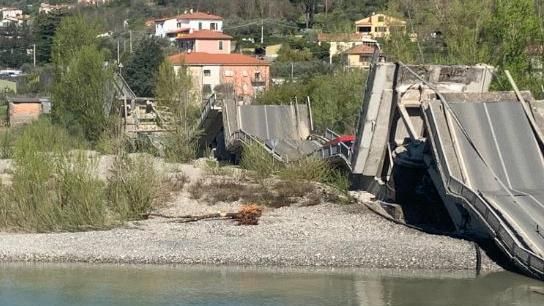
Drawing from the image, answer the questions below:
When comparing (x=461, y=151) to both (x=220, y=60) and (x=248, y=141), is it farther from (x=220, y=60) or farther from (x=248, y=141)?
(x=220, y=60)

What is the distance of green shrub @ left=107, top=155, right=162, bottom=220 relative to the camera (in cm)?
2608

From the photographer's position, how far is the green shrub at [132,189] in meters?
26.1

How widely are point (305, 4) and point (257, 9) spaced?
23.5 feet

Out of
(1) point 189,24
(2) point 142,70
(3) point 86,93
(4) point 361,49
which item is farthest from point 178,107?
(1) point 189,24

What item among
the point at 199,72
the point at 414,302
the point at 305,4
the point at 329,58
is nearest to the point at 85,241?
the point at 414,302

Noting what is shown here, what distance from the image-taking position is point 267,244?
22938 mm

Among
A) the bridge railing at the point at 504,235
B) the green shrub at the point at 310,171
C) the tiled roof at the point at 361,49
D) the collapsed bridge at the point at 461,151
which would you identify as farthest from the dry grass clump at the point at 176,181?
the tiled roof at the point at 361,49

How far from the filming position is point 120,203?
2600cm

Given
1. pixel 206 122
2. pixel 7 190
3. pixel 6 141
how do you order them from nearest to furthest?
pixel 7 190 < pixel 206 122 < pixel 6 141

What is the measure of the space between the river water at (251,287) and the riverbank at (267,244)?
0.32 m

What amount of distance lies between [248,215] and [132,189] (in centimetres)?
328

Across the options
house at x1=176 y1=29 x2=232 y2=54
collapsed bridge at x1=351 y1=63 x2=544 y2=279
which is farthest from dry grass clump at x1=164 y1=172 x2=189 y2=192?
house at x1=176 y1=29 x2=232 y2=54

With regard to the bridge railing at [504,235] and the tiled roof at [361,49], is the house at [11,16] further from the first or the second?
the bridge railing at [504,235]

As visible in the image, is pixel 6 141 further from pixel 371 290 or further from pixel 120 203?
pixel 371 290
